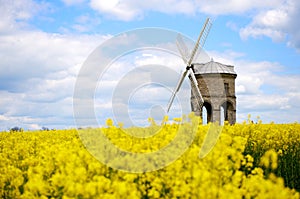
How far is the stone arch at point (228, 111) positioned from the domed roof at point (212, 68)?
2.85 m

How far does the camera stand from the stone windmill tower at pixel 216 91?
3309 cm

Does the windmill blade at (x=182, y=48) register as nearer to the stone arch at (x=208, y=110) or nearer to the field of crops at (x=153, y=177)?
the stone arch at (x=208, y=110)

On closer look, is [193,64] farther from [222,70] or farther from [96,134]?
[96,134]

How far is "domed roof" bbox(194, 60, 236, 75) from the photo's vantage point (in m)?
34.6

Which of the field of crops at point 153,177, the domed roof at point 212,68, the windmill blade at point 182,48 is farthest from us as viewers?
the domed roof at point 212,68

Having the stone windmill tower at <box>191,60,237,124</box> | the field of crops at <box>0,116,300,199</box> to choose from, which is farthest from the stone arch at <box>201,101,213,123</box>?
the field of crops at <box>0,116,300,199</box>

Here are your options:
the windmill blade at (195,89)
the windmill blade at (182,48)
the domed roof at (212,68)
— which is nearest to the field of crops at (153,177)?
the windmill blade at (195,89)

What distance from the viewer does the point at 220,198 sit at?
4938 millimetres

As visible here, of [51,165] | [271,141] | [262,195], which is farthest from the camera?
[271,141]

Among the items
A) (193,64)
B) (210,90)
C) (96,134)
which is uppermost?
(193,64)

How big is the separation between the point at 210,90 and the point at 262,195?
29.3 m

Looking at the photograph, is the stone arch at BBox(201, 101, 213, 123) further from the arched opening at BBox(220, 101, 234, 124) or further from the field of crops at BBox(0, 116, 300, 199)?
the field of crops at BBox(0, 116, 300, 199)

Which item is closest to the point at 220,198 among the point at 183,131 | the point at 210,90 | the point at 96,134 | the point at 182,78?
the point at 183,131

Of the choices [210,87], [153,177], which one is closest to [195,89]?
[210,87]
